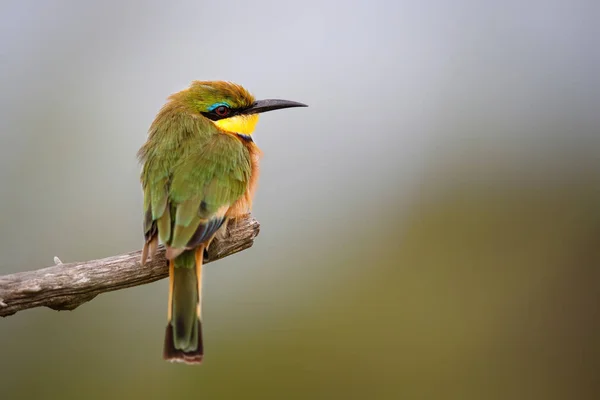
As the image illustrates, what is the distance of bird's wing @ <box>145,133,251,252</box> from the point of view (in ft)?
8.93

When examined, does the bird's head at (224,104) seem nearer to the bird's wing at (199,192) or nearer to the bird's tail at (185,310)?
the bird's wing at (199,192)

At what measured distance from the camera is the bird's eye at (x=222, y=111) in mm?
3316

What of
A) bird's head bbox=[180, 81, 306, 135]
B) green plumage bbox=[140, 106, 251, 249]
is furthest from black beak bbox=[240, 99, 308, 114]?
green plumage bbox=[140, 106, 251, 249]

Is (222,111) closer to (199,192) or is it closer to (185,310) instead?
(199,192)

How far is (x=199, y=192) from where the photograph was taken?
2.86 meters

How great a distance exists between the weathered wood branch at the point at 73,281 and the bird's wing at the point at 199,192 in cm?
14

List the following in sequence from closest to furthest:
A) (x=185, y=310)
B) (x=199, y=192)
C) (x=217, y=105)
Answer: (x=185, y=310), (x=199, y=192), (x=217, y=105)

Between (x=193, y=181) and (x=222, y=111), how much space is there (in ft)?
1.76

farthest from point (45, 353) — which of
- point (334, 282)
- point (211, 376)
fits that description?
point (334, 282)

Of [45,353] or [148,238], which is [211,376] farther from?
[148,238]

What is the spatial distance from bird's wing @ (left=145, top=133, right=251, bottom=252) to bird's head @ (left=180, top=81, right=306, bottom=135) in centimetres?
20

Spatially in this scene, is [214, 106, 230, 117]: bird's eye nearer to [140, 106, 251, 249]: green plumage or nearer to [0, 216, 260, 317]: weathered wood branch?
[140, 106, 251, 249]: green plumage

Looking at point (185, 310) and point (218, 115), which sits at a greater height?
point (218, 115)

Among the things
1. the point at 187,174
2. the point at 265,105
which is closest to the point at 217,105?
the point at 265,105
